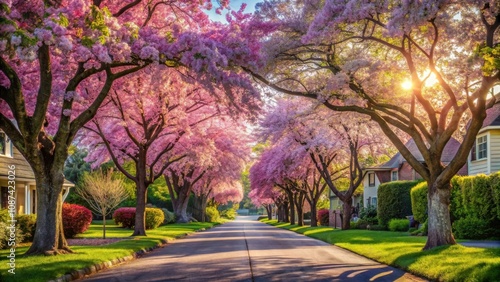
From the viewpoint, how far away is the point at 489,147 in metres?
29.5

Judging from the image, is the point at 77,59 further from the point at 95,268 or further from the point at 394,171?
the point at 394,171

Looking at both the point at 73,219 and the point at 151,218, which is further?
the point at 151,218

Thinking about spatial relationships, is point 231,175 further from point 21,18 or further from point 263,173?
point 21,18

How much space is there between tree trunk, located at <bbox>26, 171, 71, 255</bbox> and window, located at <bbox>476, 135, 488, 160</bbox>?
23366 mm

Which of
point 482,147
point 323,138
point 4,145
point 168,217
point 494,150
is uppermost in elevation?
point 323,138

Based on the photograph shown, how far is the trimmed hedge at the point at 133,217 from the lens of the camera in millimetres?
38375

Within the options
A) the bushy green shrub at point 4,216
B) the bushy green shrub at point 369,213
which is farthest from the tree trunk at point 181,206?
the bushy green shrub at point 4,216

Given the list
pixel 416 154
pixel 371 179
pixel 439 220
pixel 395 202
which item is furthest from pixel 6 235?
pixel 371 179

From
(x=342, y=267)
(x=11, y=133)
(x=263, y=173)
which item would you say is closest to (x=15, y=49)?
(x=11, y=133)

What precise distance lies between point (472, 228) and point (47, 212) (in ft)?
60.8

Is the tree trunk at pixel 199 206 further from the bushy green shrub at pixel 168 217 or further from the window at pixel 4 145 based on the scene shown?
the window at pixel 4 145

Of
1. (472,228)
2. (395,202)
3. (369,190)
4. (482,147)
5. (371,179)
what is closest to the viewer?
(472,228)

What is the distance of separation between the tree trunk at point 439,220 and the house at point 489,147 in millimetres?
13828

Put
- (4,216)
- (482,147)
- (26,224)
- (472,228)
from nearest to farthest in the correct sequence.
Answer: (4,216), (26,224), (472,228), (482,147)
